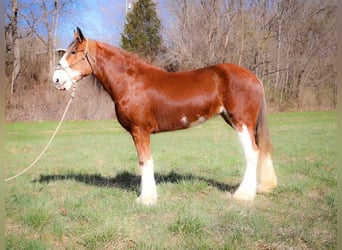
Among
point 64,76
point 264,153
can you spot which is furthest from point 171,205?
point 64,76

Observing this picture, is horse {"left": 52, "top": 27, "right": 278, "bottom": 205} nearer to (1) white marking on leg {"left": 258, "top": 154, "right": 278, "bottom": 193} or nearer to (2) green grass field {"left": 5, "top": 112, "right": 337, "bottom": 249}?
(1) white marking on leg {"left": 258, "top": 154, "right": 278, "bottom": 193}

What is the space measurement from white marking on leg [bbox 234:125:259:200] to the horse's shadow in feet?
1.95

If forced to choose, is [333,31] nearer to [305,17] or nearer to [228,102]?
[305,17]

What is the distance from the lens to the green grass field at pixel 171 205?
9.41ft

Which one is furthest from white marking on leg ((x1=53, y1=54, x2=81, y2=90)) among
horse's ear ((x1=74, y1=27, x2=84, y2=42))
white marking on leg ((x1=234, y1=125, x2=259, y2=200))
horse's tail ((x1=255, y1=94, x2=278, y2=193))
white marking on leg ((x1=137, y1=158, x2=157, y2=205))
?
horse's tail ((x1=255, y1=94, x2=278, y2=193))

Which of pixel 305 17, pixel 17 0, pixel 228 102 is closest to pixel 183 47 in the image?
pixel 228 102

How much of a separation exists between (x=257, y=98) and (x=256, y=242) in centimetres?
198

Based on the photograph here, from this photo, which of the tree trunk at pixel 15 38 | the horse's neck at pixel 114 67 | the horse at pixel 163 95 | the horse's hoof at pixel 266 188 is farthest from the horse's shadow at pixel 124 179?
the tree trunk at pixel 15 38

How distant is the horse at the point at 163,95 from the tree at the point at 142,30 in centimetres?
70

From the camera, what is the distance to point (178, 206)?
12.2 feet

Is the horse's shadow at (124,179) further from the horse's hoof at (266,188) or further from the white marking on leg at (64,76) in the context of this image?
the white marking on leg at (64,76)

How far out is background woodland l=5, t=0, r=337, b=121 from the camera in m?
4.66

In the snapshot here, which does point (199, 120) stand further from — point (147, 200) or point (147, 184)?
point (147, 200)

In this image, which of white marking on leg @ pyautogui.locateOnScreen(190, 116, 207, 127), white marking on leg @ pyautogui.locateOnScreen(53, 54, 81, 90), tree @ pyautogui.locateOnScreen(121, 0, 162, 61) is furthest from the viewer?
tree @ pyautogui.locateOnScreen(121, 0, 162, 61)
